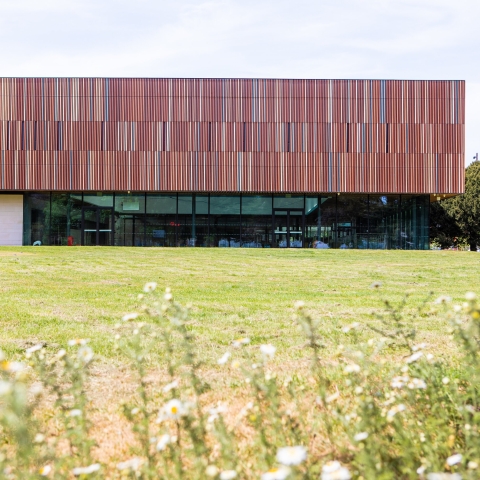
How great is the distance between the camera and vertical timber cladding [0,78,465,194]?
102 ft

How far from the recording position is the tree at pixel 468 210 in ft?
139

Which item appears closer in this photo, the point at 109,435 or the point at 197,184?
the point at 109,435

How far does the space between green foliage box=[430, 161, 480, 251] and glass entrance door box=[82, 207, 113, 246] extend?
2705cm

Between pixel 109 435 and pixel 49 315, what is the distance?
3848 mm

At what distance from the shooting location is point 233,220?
32031 mm

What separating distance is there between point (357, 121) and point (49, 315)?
89.8 ft

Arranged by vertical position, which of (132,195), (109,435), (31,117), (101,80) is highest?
(101,80)

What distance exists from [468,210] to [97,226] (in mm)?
29248
